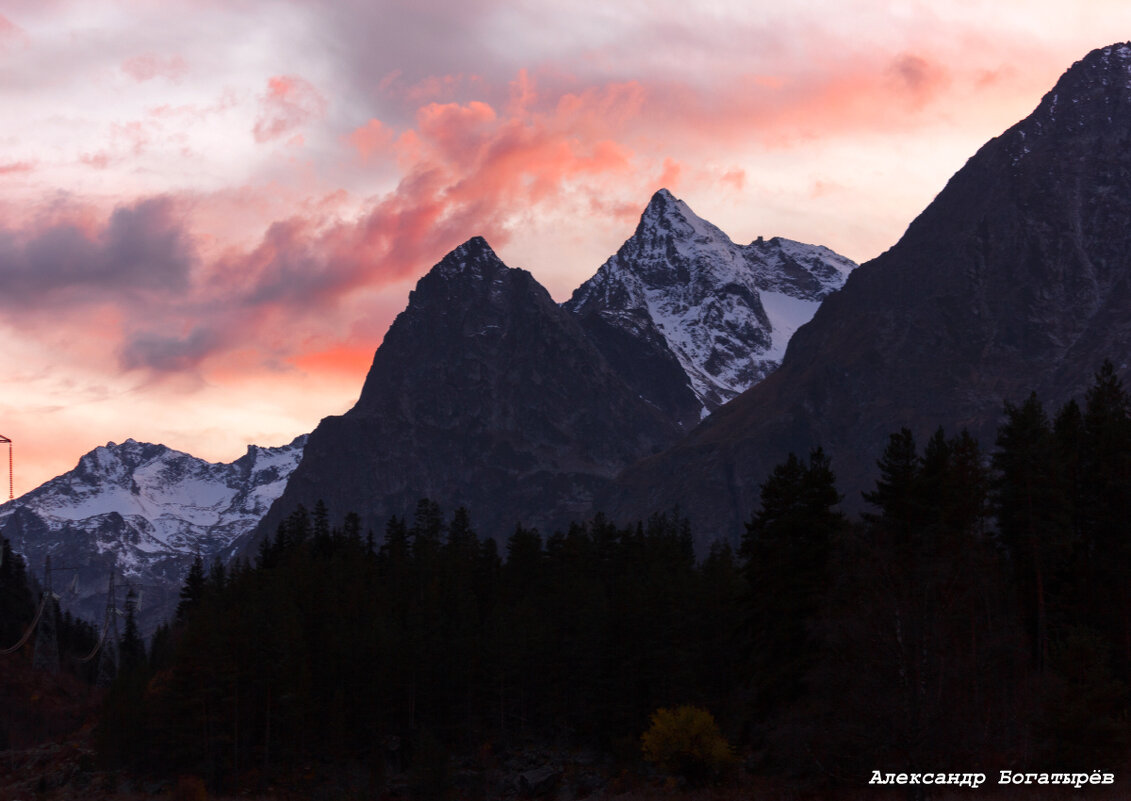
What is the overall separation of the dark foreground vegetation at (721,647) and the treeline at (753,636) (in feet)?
0.59

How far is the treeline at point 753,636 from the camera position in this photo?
43.9 m

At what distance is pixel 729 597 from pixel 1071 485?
30041 millimetres

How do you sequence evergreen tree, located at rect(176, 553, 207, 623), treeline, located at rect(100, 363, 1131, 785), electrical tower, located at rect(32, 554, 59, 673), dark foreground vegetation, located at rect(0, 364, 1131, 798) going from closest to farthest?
treeline, located at rect(100, 363, 1131, 785), dark foreground vegetation, located at rect(0, 364, 1131, 798), electrical tower, located at rect(32, 554, 59, 673), evergreen tree, located at rect(176, 553, 207, 623)

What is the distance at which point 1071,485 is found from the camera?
219ft

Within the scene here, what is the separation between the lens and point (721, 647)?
3531 inches

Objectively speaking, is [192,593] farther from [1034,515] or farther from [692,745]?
[1034,515]

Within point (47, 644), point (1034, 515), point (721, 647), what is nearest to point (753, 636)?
point (1034, 515)

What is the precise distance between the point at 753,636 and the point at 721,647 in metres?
25.7

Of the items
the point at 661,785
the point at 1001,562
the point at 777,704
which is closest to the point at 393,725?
the point at 661,785

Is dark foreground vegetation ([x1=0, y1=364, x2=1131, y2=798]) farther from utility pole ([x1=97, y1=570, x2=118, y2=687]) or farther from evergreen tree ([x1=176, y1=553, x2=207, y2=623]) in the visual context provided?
utility pole ([x1=97, y1=570, x2=118, y2=687])

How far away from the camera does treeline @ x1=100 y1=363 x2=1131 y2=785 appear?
43.9 meters

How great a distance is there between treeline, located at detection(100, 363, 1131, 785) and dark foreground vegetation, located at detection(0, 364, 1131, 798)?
18 cm

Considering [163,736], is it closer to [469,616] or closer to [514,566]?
[469,616]

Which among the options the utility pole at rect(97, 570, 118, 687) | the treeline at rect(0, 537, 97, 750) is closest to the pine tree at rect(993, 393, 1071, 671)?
the treeline at rect(0, 537, 97, 750)
